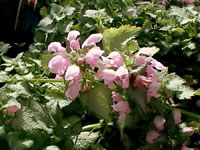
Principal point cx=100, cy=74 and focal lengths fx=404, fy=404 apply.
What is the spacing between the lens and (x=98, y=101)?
1007 millimetres

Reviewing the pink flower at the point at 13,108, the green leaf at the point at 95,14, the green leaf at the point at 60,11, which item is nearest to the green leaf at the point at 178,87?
the pink flower at the point at 13,108

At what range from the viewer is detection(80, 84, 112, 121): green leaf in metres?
1.00

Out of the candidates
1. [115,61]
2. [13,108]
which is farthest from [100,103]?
[13,108]

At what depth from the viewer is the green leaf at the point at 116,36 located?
3.67 feet

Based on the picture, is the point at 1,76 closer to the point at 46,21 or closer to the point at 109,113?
the point at 109,113

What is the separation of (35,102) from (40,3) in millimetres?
1492

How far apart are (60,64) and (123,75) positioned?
→ 158 millimetres

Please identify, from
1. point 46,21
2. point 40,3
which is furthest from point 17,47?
point 46,21

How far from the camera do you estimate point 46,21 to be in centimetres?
182

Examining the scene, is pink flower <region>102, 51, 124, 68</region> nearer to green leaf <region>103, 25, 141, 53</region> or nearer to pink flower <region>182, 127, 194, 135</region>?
green leaf <region>103, 25, 141, 53</region>

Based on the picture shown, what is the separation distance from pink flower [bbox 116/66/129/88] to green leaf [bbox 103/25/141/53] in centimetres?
17

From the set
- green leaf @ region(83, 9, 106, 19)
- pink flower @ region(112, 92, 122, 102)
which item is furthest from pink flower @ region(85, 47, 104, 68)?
green leaf @ region(83, 9, 106, 19)

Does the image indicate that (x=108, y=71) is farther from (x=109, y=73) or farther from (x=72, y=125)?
(x=72, y=125)

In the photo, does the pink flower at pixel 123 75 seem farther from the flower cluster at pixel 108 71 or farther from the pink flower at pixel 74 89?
the pink flower at pixel 74 89
